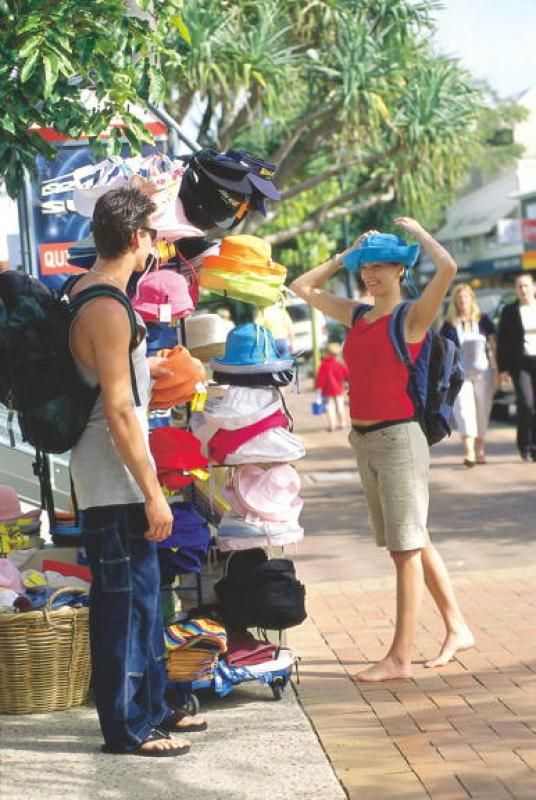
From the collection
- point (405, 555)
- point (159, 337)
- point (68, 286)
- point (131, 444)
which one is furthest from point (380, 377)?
point (131, 444)

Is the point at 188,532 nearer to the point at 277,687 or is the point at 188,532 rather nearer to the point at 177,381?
the point at 177,381

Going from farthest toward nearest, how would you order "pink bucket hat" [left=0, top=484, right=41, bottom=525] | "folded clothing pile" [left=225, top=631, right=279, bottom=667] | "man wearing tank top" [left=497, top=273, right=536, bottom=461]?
"man wearing tank top" [left=497, top=273, right=536, bottom=461]
"pink bucket hat" [left=0, top=484, right=41, bottom=525]
"folded clothing pile" [left=225, top=631, right=279, bottom=667]

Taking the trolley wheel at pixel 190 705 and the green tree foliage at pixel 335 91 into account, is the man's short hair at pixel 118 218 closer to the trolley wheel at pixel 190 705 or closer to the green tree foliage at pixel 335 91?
the trolley wheel at pixel 190 705

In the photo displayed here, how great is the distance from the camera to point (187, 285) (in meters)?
6.70

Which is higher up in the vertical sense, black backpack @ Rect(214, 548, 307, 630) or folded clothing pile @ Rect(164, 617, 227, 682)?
black backpack @ Rect(214, 548, 307, 630)

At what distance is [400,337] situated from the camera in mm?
6766

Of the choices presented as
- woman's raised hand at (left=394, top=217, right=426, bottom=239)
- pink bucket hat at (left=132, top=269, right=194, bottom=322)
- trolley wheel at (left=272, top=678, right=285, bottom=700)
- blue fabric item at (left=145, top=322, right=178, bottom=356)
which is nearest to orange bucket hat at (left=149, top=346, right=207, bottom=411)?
pink bucket hat at (left=132, top=269, right=194, bottom=322)

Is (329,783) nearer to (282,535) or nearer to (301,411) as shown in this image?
(282,535)

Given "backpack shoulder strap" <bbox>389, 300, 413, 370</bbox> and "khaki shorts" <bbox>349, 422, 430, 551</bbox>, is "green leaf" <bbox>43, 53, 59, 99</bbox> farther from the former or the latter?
"khaki shorts" <bbox>349, 422, 430, 551</bbox>

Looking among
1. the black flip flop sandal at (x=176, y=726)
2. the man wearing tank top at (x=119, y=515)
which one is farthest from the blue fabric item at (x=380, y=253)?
the black flip flop sandal at (x=176, y=726)

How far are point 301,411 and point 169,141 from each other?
18.9 meters

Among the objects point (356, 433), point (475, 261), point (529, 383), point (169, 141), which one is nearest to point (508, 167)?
point (475, 261)

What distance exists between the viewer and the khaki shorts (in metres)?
6.77

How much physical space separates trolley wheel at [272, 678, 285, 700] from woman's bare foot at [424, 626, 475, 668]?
2.70 feet
